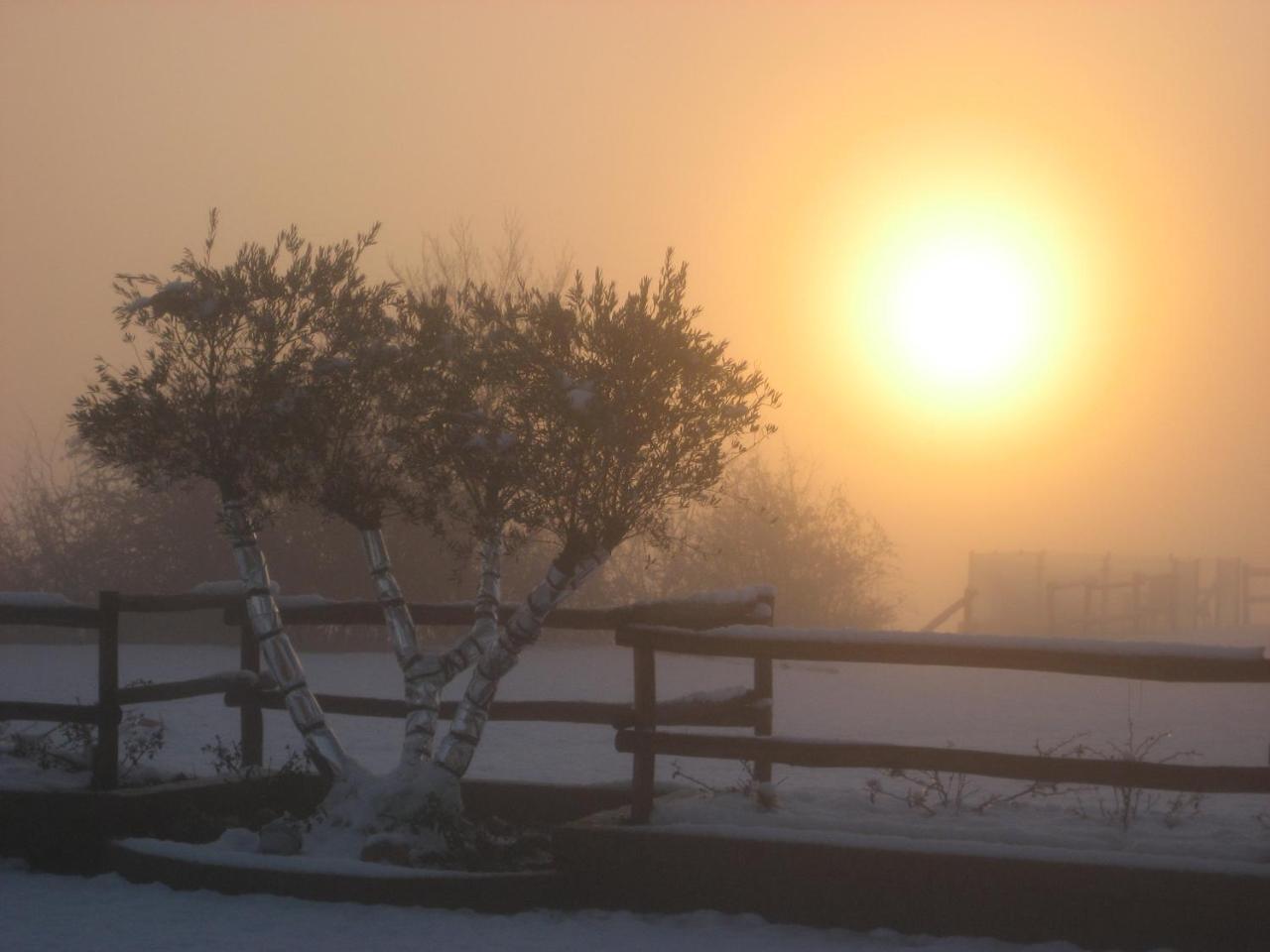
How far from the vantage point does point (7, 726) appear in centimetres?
1565

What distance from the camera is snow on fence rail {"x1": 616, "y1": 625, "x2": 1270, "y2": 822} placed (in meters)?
7.76

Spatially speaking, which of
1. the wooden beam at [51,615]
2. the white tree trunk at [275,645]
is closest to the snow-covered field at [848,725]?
the wooden beam at [51,615]

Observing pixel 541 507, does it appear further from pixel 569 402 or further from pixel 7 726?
pixel 7 726

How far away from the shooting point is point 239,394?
10.4 m

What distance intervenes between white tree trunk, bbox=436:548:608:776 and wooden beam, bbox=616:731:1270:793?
4.21 ft

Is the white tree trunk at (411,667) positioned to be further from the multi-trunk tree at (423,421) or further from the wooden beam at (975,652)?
the wooden beam at (975,652)

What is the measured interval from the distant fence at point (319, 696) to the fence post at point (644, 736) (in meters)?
0.28

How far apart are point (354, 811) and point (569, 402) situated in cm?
342

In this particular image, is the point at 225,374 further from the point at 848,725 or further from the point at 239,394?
the point at 848,725

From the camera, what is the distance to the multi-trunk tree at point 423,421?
966 centimetres

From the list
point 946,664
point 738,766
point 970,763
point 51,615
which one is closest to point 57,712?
point 51,615

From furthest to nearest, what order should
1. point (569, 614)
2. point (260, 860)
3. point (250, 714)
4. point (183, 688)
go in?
point (250, 714) → point (183, 688) → point (569, 614) → point (260, 860)

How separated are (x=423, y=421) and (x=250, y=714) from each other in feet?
10.9

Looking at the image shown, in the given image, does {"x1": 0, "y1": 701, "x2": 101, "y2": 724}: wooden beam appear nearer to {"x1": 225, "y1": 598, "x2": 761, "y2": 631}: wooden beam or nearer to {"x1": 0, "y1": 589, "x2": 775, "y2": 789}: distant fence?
{"x1": 0, "y1": 589, "x2": 775, "y2": 789}: distant fence
